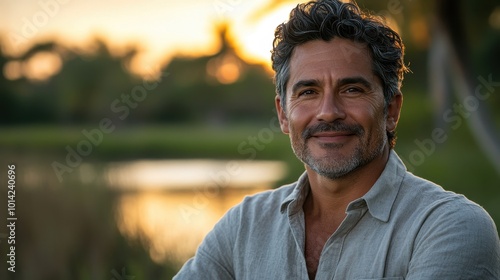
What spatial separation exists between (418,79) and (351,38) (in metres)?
11.1

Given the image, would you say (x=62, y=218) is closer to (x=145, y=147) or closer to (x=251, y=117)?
(x=145, y=147)

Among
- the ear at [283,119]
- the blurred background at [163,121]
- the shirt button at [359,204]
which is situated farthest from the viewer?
the blurred background at [163,121]

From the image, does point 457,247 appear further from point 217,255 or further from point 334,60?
point 217,255

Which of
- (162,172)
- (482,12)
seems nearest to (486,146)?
(482,12)

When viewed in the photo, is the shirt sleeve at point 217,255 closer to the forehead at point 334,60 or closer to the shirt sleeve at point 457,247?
the forehead at point 334,60

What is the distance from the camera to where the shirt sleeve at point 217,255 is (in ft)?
7.05

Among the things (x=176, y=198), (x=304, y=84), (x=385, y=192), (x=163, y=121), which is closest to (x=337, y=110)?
(x=304, y=84)

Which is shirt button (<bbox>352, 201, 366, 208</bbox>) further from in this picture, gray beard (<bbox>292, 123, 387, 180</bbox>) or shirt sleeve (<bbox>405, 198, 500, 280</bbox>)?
shirt sleeve (<bbox>405, 198, 500, 280</bbox>)

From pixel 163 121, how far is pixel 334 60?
2157 cm

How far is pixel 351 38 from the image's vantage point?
2.09m

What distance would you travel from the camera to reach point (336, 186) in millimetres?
2086

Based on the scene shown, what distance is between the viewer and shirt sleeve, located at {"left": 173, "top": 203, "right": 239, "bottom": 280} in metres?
2.15

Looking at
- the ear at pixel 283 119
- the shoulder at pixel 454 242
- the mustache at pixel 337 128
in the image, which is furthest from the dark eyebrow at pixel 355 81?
the shoulder at pixel 454 242

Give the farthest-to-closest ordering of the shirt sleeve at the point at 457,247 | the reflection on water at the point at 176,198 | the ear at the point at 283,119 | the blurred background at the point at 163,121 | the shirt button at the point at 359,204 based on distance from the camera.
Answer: the blurred background at the point at 163,121 → the reflection on water at the point at 176,198 → the ear at the point at 283,119 → the shirt button at the point at 359,204 → the shirt sleeve at the point at 457,247
